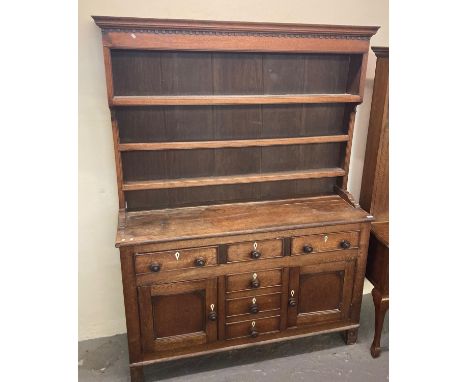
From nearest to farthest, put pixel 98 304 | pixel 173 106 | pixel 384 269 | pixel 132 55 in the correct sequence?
pixel 132 55 → pixel 173 106 → pixel 384 269 → pixel 98 304

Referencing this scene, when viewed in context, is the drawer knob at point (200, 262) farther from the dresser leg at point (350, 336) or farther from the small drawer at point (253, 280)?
the dresser leg at point (350, 336)

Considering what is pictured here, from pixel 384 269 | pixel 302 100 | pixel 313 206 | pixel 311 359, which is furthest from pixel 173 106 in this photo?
pixel 311 359

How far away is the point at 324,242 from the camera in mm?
1892

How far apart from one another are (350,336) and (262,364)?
1.83 feet

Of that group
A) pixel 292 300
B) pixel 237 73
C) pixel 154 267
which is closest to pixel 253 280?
pixel 292 300

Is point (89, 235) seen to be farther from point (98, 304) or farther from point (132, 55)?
point (132, 55)

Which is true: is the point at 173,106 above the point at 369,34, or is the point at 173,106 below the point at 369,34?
below

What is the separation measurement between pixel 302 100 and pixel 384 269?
103 centimetres

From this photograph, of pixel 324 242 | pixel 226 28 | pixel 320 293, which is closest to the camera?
pixel 226 28

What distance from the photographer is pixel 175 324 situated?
186 cm

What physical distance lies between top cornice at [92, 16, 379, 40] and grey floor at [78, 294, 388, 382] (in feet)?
5.70

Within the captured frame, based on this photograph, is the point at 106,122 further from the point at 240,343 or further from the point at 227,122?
the point at 240,343

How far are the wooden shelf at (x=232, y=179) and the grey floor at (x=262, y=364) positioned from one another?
3.35 feet

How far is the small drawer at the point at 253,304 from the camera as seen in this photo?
189 cm
